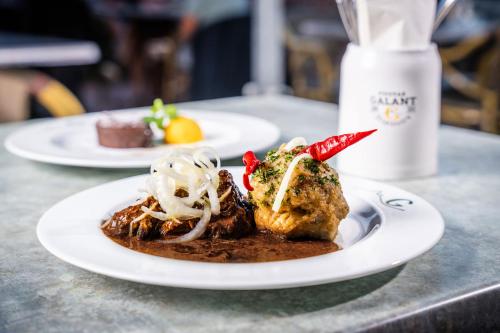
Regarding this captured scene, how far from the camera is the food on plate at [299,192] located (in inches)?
40.8

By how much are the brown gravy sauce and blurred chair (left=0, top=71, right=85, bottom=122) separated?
194cm

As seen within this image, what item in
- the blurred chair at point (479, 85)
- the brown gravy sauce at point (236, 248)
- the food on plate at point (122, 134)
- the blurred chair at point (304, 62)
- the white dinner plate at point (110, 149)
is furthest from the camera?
the blurred chair at point (304, 62)

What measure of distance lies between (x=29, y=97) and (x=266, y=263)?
7.42 ft

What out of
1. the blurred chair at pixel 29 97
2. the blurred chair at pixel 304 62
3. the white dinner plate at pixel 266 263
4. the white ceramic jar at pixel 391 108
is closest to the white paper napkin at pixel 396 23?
the white ceramic jar at pixel 391 108

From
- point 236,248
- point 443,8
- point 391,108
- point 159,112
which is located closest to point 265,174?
point 236,248

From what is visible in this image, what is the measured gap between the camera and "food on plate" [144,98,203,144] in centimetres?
179

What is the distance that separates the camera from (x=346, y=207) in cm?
108

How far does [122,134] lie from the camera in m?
1.73

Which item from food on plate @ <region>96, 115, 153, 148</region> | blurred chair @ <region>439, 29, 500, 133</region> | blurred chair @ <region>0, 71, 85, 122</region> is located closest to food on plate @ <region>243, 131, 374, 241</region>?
food on plate @ <region>96, 115, 153, 148</region>

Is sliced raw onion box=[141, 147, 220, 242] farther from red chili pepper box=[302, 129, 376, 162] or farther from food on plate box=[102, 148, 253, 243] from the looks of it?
red chili pepper box=[302, 129, 376, 162]

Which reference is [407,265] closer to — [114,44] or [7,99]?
[7,99]

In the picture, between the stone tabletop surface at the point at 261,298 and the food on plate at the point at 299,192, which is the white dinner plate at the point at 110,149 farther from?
the food on plate at the point at 299,192

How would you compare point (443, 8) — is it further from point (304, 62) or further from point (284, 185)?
point (304, 62)

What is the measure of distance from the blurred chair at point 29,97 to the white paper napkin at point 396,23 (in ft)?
5.67
